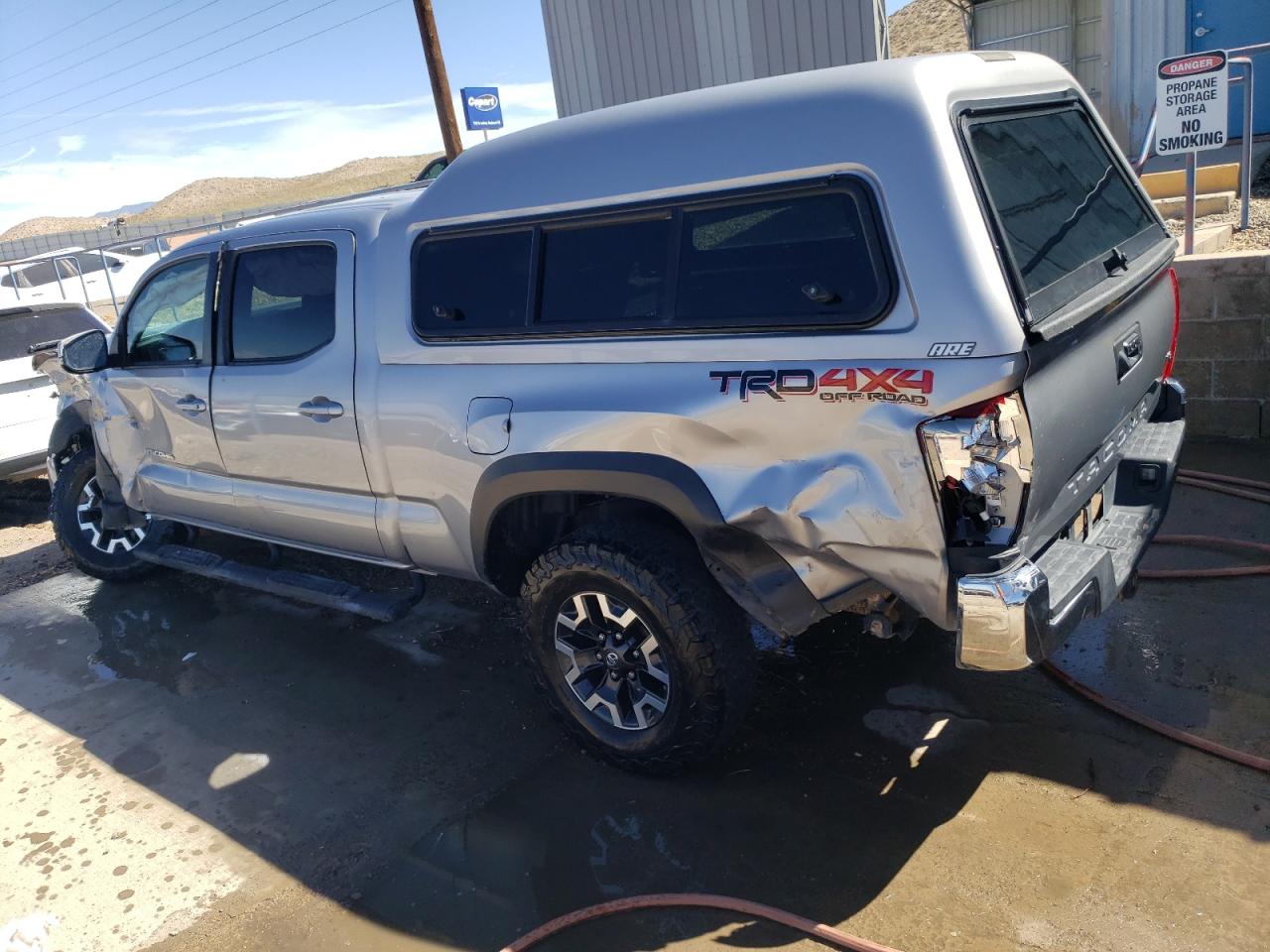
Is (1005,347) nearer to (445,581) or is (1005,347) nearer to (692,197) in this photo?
(692,197)

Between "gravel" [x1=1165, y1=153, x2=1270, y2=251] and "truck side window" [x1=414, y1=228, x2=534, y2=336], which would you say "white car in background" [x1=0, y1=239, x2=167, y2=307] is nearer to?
"gravel" [x1=1165, y1=153, x2=1270, y2=251]

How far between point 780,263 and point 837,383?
1.38ft

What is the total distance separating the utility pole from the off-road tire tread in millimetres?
8610

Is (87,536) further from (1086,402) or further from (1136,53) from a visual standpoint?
(1136,53)

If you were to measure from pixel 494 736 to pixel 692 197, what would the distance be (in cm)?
219

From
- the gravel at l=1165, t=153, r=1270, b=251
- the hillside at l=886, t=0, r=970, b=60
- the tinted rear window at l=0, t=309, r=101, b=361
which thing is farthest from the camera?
the hillside at l=886, t=0, r=970, b=60

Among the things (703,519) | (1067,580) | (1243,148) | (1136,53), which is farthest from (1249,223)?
(703,519)

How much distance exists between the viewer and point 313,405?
411 centimetres

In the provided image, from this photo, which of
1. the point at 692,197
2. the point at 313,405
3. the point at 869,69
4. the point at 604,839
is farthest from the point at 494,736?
the point at 869,69

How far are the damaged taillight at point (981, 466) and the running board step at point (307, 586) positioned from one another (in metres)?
2.42

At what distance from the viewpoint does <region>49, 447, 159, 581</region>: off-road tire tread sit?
6031 mm

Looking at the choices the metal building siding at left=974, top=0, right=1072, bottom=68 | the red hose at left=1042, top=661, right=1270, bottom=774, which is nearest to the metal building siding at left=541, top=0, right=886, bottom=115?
the metal building siding at left=974, top=0, right=1072, bottom=68

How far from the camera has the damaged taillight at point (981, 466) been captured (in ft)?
8.14

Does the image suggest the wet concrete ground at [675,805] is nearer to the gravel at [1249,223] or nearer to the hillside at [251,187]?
the gravel at [1249,223]
